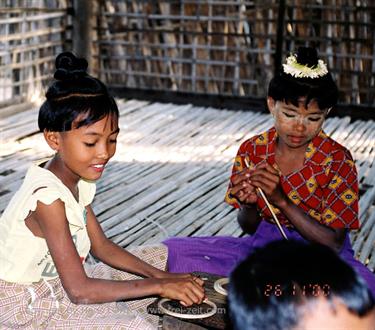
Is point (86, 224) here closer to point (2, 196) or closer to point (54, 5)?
point (2, 196)

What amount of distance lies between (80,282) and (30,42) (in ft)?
15.4

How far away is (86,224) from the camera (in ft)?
7.20

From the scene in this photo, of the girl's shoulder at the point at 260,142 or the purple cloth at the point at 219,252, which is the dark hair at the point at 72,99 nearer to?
the purple cloth at the point at 219,252

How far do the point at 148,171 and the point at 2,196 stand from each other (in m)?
1.00

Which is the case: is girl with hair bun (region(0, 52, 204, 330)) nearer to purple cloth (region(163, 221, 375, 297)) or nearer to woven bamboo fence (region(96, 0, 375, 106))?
purple cloth (region(163, 221, 375, 297))

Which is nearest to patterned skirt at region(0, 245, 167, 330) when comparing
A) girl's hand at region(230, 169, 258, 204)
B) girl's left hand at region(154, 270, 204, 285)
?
girl's left hand at region(154, 270, 204, 285)

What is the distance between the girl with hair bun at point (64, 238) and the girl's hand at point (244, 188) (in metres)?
0.37

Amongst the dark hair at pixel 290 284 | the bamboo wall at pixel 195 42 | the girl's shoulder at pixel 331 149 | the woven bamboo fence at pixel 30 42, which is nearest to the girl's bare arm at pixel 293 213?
the girl's shoulder at pixel 331 149

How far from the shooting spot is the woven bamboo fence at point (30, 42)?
591 cm

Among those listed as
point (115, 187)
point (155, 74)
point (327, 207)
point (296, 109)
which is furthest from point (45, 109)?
point (155, 74)

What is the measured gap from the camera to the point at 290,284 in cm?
103

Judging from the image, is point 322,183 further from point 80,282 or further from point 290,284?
point 290,284

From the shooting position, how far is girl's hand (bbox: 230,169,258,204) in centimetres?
221
